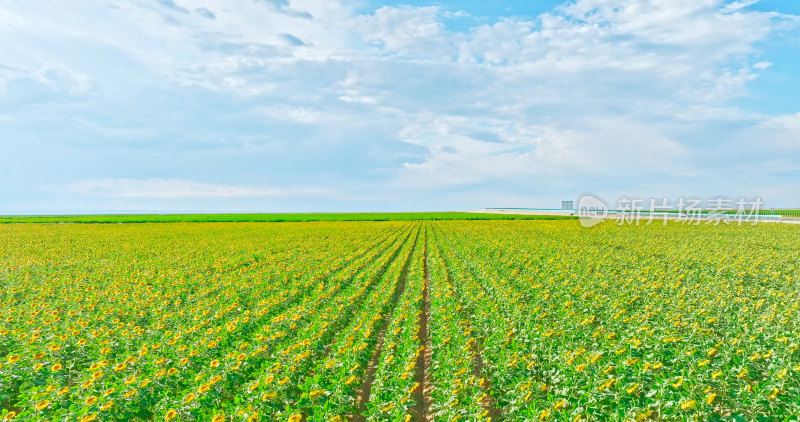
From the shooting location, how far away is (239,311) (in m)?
11.5

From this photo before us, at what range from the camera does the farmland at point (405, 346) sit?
5.42 m

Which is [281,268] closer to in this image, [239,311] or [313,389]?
[239,311]

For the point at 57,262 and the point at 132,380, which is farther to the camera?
the point at 57,262

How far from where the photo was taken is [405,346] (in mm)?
7816

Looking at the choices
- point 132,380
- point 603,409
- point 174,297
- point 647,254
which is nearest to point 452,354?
point 603,409

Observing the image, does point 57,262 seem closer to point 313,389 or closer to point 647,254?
point 313,389

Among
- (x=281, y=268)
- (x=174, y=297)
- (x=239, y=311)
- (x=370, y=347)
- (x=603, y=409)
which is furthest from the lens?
(x=281, y=268)

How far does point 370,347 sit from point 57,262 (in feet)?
71.7

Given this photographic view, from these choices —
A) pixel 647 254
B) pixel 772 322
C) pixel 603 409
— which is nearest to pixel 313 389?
pixel 603 409

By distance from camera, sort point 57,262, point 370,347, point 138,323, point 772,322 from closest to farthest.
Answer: point 370,347
point 772,322
point 138,323
point 57,262

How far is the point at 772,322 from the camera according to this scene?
Result: 30.2ft

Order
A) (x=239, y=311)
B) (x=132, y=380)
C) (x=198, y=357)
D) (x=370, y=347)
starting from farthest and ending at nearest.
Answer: (x=239, y=311) < (x=370, y=347) < (x=198, y=357) < (x=132, y=380)

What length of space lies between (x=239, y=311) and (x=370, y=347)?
521cm

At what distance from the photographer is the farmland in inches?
213
